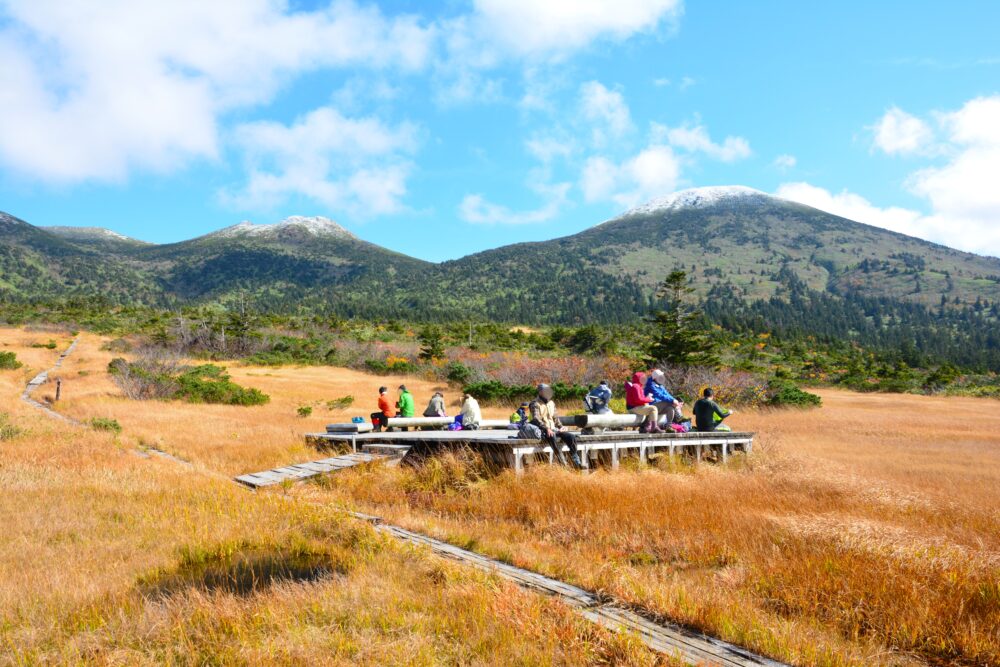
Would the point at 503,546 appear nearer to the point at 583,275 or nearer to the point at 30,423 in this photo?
the point at 30,423

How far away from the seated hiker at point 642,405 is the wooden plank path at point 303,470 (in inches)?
197

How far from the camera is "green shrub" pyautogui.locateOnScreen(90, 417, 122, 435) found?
1420 centimetres

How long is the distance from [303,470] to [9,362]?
34.1 m

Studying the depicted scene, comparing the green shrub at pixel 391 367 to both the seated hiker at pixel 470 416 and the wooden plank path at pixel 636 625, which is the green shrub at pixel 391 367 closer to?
the seated hiker at pixel 470 416

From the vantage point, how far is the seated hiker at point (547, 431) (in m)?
9.34

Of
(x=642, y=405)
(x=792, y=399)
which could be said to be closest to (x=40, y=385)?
(x=642, y=405)

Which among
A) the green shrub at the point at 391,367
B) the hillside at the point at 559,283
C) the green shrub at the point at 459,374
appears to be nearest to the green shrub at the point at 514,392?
the green shrub at the point at 459,374

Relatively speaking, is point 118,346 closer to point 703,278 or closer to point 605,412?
point 605,412

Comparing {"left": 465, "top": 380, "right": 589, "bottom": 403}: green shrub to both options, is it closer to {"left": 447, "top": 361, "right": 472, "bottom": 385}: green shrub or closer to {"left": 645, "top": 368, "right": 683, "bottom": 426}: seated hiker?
{"left": 447, "top": 361, "right": 472, "bottom": 385}: green shrub

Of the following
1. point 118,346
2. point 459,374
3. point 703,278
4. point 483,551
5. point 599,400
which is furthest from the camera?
point 703,278

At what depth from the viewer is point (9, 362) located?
106 ft

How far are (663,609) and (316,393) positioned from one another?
86.8 feet

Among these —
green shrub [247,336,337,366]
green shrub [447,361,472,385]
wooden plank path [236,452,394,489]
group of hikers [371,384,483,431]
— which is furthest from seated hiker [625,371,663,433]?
green shrub [247,336,337,366]

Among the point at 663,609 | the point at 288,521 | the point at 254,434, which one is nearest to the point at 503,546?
the point at 663,609
